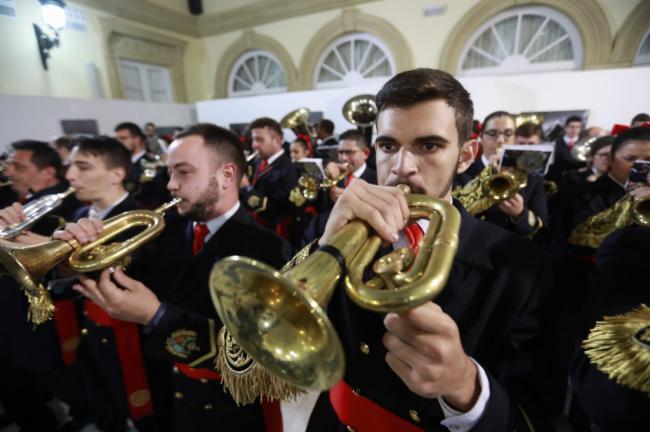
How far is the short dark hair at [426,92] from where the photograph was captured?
117 centimetres

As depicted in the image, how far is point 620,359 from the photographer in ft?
2.50

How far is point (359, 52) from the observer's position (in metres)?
10.5

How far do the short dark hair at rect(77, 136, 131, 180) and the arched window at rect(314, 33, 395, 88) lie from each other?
31.4 feet

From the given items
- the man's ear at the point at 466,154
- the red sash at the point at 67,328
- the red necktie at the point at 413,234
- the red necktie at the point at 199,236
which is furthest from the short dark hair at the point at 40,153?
the man's ear at the point at 466,154

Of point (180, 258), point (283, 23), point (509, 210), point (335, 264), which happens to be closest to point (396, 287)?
point (335, 264)

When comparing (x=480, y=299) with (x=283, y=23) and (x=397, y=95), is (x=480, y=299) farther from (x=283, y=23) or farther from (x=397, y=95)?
(x=283, y=23)

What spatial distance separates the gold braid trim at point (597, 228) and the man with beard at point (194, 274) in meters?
2.38

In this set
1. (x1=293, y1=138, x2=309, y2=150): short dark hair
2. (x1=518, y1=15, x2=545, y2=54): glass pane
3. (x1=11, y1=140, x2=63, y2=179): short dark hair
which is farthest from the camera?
(x1=518, y1=15, x2=545, y2=54): glass pane

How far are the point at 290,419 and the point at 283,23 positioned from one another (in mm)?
12794

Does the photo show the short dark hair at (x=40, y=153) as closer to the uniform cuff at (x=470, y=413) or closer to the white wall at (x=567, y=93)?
the uniform cuff at (x=470, y=413)

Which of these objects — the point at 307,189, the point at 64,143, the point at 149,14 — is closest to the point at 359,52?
the point at 149,14

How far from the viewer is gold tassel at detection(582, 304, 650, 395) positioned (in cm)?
72

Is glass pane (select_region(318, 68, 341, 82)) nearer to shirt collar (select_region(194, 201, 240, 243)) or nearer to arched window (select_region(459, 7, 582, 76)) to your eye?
arched window (select_region(459, 7, 582, 76))

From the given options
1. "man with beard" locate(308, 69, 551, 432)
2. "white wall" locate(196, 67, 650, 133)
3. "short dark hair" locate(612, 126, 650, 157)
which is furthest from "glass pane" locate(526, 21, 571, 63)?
"man with beard" locate(308, 69, 551, 432)
